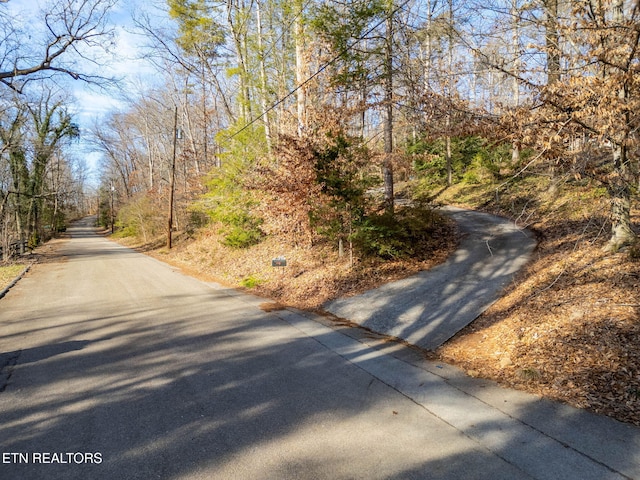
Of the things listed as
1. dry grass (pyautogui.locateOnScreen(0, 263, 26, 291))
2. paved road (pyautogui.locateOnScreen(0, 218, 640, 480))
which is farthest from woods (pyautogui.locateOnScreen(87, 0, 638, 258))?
dry grass (pyautogui.locateOnScreen(0, 263, 26, 291))

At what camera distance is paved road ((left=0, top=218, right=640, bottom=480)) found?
Answer: 2922 mm

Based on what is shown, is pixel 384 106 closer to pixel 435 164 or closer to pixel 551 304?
pixel 551 304

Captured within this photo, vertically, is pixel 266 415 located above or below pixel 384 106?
→ below

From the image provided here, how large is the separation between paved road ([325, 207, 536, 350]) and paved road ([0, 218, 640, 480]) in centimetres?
93

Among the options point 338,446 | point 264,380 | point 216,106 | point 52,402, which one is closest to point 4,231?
point 216,106

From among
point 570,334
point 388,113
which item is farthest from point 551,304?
point 388,113

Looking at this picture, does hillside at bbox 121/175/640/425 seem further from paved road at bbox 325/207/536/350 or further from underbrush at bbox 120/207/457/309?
paved road at bbox 325/207/536/350

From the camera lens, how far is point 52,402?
395cm

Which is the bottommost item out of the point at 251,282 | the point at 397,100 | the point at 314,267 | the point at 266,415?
the point at 266,415

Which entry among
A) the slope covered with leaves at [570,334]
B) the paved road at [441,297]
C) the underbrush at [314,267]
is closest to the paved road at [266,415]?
the slope covered with leaves at [570,334]

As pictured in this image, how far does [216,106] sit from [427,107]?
81.8 ft

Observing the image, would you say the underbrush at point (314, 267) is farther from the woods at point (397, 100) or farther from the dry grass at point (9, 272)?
the dry grass at point (9, 272)

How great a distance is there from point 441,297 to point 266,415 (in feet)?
17.3

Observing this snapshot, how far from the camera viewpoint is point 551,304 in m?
6.01
